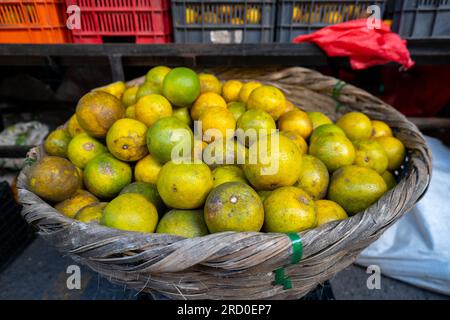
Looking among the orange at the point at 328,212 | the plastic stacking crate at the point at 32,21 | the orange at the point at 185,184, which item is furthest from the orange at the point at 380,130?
the plastic stacking crate at the point at 32,21

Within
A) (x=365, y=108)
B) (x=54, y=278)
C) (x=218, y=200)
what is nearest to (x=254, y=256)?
(x=218, y=200)

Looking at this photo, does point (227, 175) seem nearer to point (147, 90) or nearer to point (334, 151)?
point (334, 151)

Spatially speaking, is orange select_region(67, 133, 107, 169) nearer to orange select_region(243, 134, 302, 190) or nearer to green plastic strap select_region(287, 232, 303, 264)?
orange select_region(243, 134, 302, 190)

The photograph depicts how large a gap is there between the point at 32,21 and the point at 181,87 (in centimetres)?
136

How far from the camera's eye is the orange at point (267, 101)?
144cm

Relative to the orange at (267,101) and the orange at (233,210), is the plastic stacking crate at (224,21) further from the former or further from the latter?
the orange at (233,210)

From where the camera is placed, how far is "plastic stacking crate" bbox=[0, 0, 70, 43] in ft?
6.26

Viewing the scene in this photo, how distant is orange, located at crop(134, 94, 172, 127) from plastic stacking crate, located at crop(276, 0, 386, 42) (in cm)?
108

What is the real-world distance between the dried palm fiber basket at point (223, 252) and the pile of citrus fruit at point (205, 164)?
0.11 metres

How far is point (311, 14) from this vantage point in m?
1.94

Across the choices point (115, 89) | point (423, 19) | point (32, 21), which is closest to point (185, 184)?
point (115, 89)

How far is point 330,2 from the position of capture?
1.92 m
